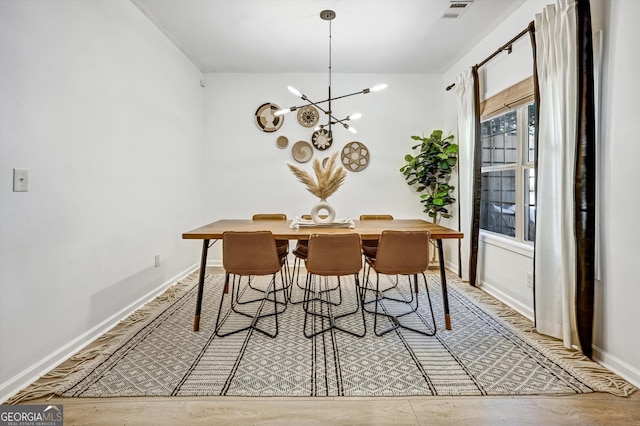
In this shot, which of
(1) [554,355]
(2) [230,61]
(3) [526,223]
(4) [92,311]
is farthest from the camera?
(2) [230,61]

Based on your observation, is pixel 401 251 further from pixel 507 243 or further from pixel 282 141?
pixel 282 141

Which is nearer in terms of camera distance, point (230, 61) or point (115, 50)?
point (115, 50)

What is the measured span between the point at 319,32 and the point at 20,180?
9.49 ft

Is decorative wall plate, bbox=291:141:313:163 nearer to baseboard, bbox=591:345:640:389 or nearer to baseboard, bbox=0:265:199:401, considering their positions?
baseboard, bbox=0:265:199:401

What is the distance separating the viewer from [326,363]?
6.53 feet

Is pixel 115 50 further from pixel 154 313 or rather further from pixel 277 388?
pixel 277 388

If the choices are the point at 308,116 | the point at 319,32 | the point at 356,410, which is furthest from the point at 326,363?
the point at 308,116

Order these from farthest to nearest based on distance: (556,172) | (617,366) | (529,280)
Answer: (529,280), (556,172), (617,366)

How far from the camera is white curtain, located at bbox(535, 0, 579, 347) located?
2.13 metres

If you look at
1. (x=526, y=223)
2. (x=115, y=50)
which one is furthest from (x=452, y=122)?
(x=115, y=50)

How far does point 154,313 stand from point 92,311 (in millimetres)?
557

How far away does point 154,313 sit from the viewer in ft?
9.28

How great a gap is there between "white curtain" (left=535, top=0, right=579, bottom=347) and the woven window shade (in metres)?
0.44

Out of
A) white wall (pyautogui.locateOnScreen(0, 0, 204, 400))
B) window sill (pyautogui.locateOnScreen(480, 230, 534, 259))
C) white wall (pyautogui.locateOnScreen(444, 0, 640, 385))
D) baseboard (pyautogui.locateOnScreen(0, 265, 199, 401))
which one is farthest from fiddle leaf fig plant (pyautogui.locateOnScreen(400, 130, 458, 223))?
baseboard (pyautogui.locateOnScreen(0, 265, 199, 401))
